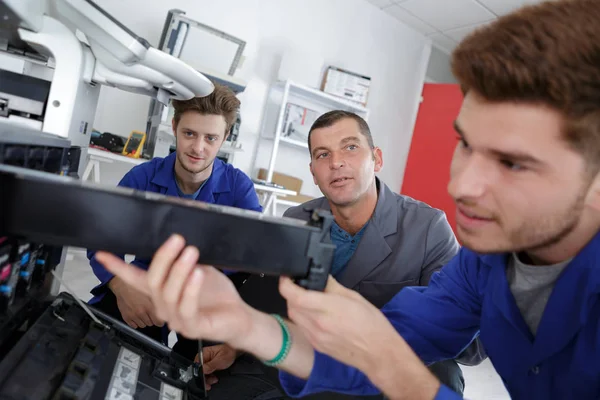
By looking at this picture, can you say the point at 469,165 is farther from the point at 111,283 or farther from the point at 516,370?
the point at 111,283

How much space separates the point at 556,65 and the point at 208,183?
53.9 inches

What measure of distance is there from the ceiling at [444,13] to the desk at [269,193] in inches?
82.8

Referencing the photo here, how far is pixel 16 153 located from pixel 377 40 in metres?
4.22

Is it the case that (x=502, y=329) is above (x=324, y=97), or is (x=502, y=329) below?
below

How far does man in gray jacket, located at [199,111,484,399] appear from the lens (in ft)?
3.94

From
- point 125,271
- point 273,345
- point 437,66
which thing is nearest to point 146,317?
point 273,345

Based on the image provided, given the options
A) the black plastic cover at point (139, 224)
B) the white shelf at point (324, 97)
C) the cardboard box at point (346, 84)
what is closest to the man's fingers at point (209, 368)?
the black plastic cover at point (139, 224)

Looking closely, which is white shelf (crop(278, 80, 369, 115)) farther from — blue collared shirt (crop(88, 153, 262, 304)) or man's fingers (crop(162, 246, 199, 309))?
man's fingers (crop(162, 246, 199, 309))

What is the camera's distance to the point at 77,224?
410 mm

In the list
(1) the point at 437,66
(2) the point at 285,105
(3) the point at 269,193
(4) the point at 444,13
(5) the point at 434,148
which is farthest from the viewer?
(1) the point at 437,66

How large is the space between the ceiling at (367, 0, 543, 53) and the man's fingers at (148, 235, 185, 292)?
12.3ft

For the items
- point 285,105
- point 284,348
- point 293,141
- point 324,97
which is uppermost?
point 324,97

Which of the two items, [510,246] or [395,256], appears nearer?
[510,246]

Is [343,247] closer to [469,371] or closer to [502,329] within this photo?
[502,329]
